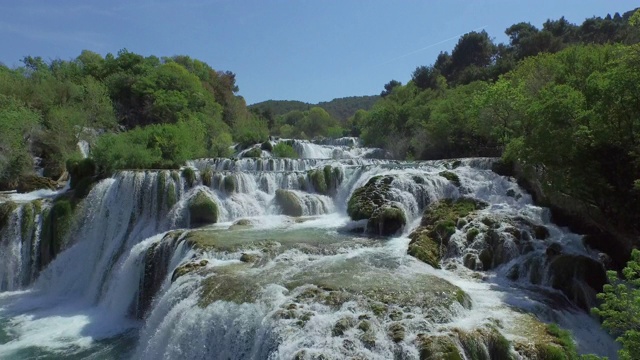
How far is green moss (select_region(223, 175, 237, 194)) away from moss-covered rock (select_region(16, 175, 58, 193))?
26.9 ft

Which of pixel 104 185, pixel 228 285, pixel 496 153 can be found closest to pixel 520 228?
pixel 228 285

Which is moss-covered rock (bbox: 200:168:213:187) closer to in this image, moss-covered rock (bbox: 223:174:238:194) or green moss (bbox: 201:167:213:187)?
green moss (bbox: 201:167:213:187)

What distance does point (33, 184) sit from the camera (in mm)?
18469

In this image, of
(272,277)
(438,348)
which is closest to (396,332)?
(438,348)

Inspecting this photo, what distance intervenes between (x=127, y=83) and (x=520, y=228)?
2999cm

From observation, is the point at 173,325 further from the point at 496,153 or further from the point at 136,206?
the point at 496,153

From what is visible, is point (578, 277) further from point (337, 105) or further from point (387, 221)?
point (337, 105)

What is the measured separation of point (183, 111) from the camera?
29.5 metres

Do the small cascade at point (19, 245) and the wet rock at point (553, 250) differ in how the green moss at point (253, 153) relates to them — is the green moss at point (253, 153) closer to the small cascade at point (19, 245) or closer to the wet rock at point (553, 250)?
the small cascade at point (19, 245)

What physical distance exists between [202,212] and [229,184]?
206 cm

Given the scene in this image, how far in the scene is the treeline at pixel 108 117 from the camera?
19.0m

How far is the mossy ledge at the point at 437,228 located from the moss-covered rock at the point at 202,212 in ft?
24.3

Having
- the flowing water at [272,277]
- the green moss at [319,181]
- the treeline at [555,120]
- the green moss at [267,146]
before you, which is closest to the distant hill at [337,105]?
the treeline at [555,120]

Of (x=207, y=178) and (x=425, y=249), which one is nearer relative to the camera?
(x=425, y=249)
